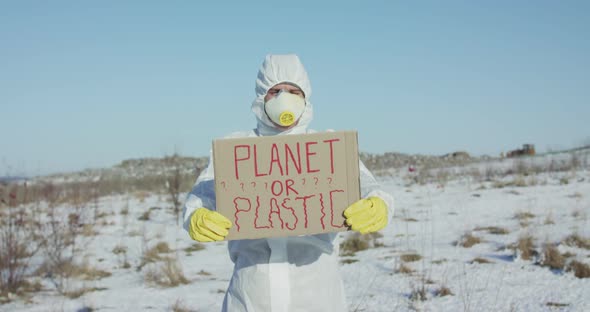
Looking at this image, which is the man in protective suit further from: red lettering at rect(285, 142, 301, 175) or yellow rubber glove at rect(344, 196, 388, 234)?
red lettering at rect(285, 142, 301, 175)

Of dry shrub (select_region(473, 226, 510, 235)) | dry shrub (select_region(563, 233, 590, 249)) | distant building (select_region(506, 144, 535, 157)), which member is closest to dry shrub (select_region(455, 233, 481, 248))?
dry shrub (select_region(473, 226, 510, 235))

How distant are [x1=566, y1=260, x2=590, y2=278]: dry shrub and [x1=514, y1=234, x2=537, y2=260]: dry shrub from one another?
62 centimetres

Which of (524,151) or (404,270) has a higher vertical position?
(524,151)

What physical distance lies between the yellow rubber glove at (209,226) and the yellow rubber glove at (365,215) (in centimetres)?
49

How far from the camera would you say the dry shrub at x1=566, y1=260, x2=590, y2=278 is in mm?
4660

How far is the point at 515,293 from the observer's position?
436cm

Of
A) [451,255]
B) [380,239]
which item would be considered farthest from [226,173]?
[380,239]

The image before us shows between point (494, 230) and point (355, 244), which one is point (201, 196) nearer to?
point (355, 244)

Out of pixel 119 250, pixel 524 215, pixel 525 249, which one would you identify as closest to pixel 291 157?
pixel 525 249

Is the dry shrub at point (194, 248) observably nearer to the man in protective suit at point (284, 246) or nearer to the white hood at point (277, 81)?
the man in protective suit at point (284, 246)

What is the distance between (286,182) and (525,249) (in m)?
4.42

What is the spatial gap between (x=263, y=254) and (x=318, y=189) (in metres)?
0.40

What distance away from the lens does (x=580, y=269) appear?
470 centimetres

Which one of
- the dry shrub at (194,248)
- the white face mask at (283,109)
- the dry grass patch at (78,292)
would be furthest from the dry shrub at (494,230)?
the white face mask at (283,109)
